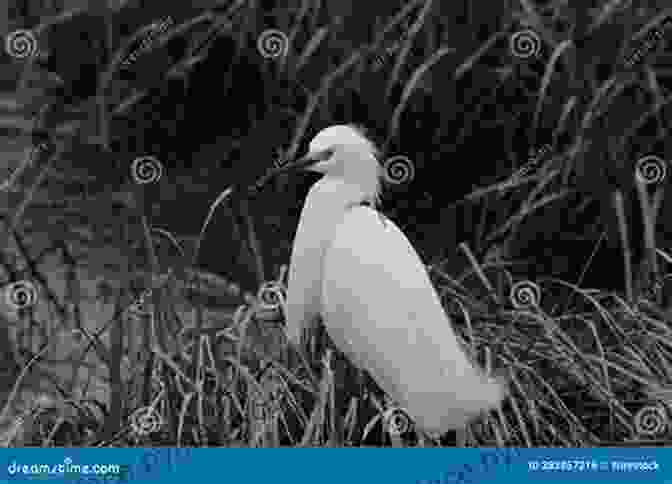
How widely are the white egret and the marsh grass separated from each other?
63 millimetres


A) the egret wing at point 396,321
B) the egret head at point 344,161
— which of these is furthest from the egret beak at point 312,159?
the egret wing at point 396,321

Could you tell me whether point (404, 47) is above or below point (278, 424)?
above

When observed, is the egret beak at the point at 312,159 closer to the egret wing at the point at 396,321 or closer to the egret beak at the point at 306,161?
the egret beak at the point at 306,161

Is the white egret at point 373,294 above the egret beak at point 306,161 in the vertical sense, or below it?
below

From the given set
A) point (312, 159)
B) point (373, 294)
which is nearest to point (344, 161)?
point (312, 159)

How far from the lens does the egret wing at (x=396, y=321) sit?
9.32 ft

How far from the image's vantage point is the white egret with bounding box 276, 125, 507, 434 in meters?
2.84

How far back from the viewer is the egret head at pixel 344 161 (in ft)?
9.40

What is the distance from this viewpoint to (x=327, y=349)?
116 inches

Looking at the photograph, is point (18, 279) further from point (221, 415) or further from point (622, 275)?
point (622, 275)

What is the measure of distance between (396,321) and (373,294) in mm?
75

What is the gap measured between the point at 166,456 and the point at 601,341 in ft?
3.21

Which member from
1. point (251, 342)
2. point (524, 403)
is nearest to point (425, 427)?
point (524, 403)

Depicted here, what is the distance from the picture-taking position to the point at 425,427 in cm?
293
